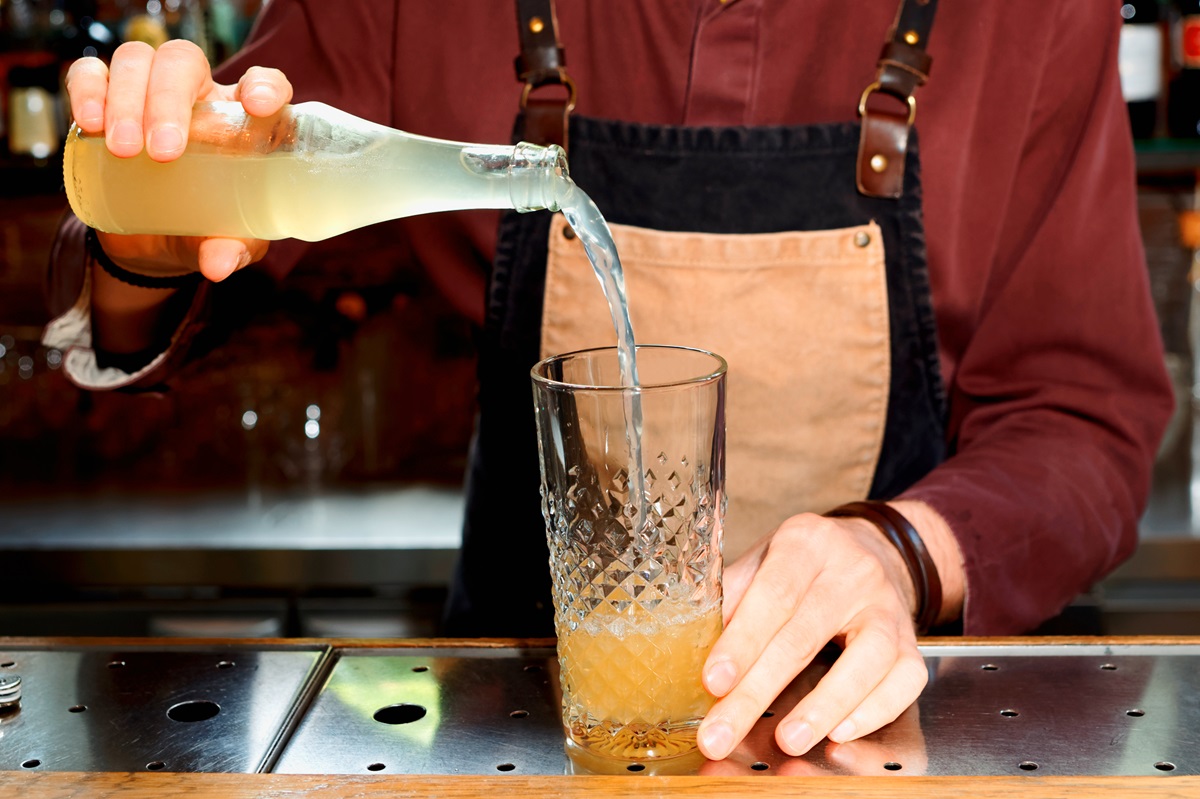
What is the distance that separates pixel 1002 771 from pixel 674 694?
8.7 inches

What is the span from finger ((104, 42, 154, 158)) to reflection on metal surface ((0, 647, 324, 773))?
1.34 ft

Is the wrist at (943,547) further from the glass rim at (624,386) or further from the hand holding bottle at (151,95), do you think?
the hand holding bottle at (151,95)

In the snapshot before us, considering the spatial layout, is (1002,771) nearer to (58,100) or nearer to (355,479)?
(355,479)

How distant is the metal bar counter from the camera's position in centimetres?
84

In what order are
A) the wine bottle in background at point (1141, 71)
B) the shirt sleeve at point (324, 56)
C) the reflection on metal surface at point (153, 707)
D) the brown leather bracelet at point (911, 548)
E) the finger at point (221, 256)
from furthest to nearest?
the wine bottle in background at point (1141, 71) → the shirt sleeve at point (324, 56) → the brown leather bracelet at point (911, 548) → the finger at point (221, 256) → the reflection on metal surface at point (153, 707)

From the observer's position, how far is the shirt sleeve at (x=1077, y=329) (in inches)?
56.2

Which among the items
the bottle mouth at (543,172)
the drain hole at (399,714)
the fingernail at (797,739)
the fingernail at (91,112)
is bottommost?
the fingernail at (797,739)

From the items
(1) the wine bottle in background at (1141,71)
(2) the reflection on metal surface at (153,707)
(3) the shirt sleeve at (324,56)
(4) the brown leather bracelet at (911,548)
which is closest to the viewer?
(2) the reflection on metal surface at (153,707)

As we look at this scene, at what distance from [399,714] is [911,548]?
483 mm

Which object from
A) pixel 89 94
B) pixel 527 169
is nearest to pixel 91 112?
pixel 89 94

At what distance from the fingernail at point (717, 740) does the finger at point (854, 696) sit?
1.9 inches

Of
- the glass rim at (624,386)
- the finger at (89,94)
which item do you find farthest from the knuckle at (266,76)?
the glass rim at (624,386)

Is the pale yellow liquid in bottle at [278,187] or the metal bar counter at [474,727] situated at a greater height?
the pale yellow liquid in bottle at [278,187]

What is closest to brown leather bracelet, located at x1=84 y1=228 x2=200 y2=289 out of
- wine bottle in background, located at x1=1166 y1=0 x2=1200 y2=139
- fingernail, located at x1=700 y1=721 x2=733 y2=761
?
fingernail, located at x1=700 y1=721 x2=733 y2=761
